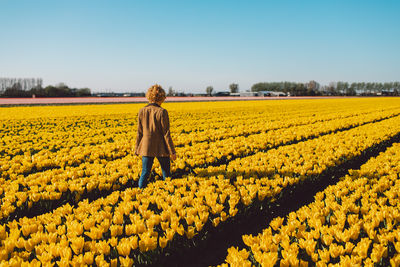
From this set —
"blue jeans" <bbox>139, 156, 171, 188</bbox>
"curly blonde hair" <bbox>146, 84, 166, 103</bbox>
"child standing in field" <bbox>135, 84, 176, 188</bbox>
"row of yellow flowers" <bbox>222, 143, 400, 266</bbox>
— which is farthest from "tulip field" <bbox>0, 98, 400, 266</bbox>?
"curly blonde hair" <bbox>146, 84, 166, 103</bbox>

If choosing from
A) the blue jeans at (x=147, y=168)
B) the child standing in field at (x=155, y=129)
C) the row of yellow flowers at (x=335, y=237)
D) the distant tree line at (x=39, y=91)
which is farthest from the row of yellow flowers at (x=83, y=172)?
the distant tree line at (x=39, y=91)

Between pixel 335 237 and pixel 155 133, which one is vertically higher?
pixel 155 133

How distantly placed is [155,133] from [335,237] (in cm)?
297

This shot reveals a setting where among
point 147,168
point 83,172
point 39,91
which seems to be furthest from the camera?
point 39,91

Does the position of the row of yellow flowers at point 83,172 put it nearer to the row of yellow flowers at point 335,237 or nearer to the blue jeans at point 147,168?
the blue jeans at point 147,168

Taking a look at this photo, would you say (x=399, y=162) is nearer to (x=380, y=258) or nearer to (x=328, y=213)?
(x=328, y=213)

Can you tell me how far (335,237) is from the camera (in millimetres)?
2975

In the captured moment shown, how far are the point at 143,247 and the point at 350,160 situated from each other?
6.10 meters

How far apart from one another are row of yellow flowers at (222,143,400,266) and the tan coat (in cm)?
214

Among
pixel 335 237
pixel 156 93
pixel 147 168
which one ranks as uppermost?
pixel 156 93

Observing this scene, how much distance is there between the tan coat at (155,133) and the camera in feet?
15.1

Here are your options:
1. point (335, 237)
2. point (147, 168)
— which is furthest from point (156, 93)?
point (335, 237)

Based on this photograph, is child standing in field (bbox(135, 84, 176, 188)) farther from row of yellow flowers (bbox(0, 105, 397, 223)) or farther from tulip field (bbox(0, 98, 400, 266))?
row of yellow flowers (bbox(0, 105, 397, 223))

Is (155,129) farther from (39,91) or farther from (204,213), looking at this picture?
(39,91)
